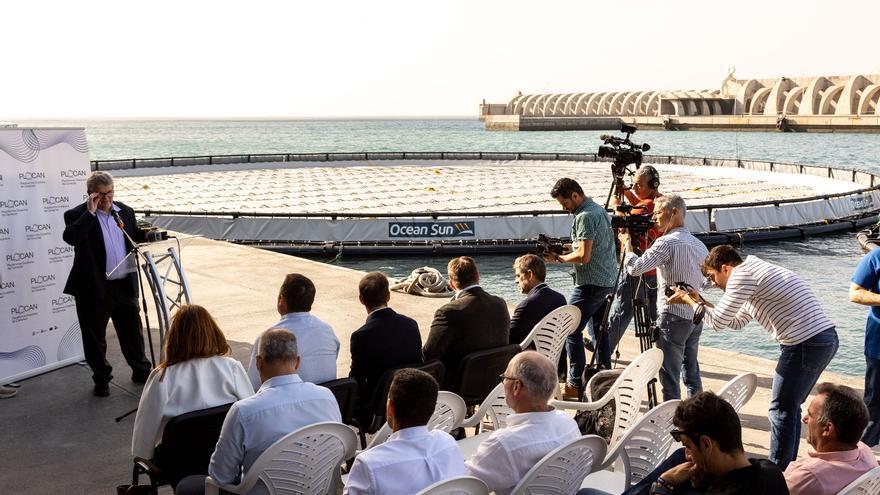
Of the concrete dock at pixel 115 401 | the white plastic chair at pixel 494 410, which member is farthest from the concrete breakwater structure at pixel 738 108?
the white plastic chair at pixel 494 410

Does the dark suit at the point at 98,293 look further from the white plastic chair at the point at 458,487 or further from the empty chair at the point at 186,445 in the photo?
the white plastic chair at the point at 458,487

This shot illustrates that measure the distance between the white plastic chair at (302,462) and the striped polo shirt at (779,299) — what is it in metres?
2.73

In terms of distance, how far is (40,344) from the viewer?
856cm

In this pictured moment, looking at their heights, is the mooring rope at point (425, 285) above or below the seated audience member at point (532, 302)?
below

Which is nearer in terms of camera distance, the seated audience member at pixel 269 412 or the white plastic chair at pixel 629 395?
the seated audience member at pixel 269 412

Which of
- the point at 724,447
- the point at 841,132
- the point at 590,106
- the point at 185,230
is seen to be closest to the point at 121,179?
the point at 185,230

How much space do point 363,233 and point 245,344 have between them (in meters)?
13.9

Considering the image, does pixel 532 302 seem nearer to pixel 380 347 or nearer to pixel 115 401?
pixel 380 347

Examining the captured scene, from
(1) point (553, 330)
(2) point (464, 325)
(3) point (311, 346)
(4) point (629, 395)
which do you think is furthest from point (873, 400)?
(3) point (311, 346)

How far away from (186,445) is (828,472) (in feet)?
10.8

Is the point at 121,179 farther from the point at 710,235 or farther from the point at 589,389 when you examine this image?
the point at 589,389

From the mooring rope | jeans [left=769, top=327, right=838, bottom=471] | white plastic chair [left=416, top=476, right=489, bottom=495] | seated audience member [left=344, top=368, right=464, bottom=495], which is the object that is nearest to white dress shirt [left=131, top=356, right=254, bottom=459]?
seated audience member [left=344, top=368, right=464, bottom=495]

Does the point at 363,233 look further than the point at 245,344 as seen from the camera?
Yes

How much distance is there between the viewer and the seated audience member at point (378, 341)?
5.84m
